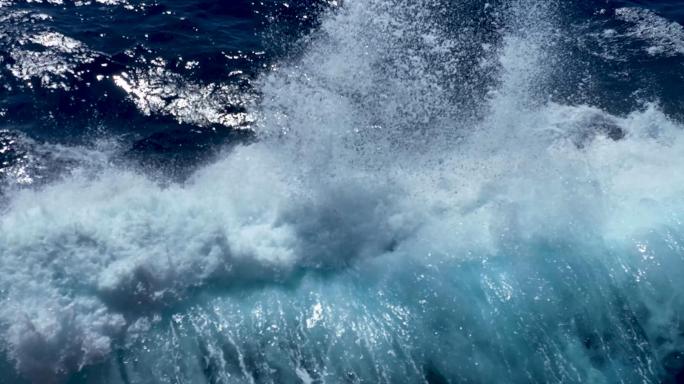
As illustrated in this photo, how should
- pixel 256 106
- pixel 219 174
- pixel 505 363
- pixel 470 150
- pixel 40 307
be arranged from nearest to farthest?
pixel 40 307 < pixel 505 363 < pixel 219 174 < pixel 470 150 < pixel 256 106

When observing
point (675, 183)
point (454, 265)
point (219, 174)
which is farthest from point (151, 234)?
point (675, 183)

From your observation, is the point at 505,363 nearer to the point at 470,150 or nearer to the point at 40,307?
the point at 470,150

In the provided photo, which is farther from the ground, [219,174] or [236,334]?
[219,174]

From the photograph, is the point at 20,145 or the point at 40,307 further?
the point at 20,145

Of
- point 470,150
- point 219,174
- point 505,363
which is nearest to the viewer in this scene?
point 505,363

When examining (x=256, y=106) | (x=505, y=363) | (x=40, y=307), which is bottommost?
A: (x=40, y=307)

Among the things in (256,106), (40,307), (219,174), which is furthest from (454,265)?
(40,307)
